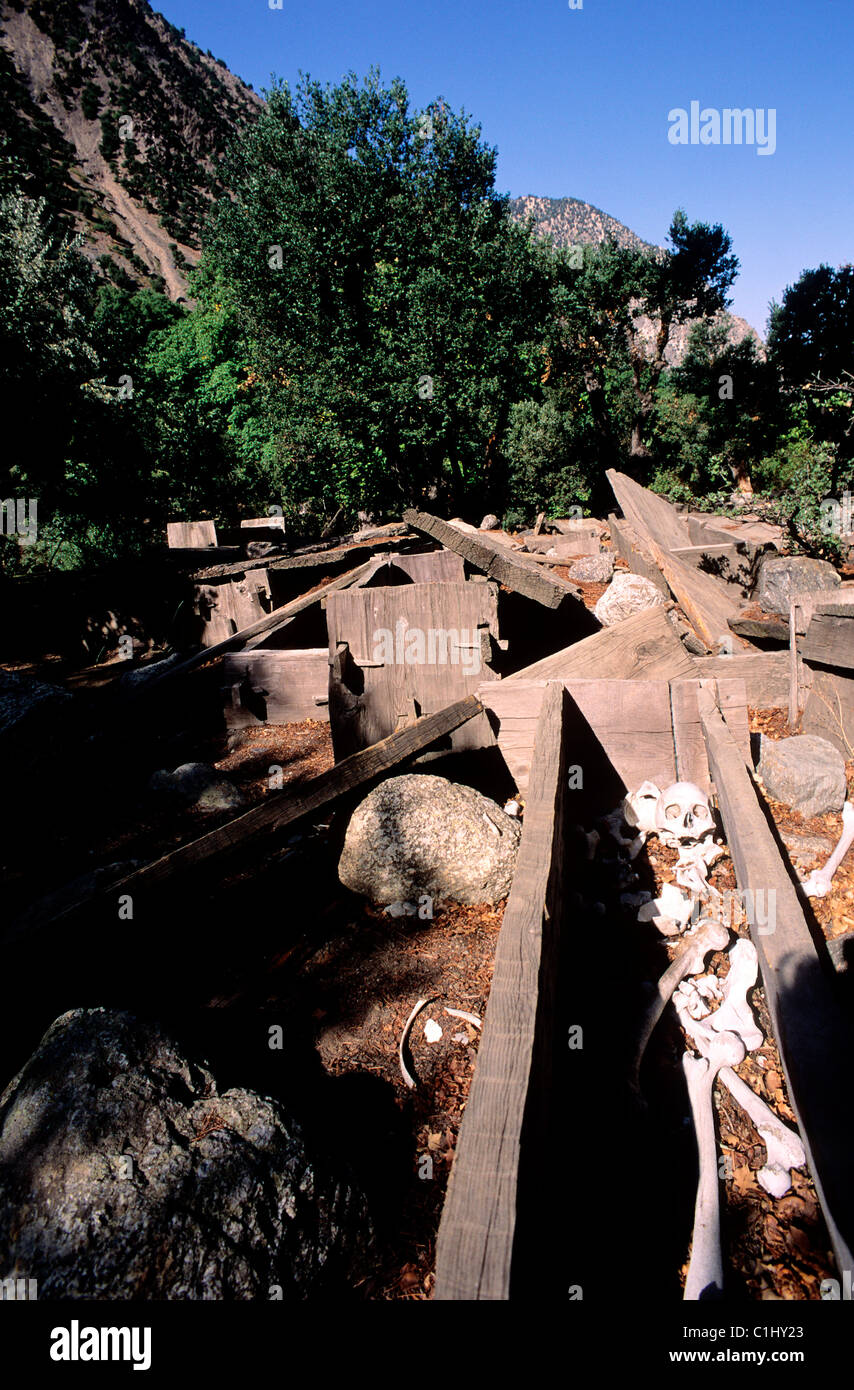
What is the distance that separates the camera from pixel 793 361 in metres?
24.5

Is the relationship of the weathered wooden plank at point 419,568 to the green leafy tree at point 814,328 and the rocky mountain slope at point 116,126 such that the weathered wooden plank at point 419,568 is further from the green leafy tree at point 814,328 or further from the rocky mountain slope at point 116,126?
the rocky mountain slope at point 116,126

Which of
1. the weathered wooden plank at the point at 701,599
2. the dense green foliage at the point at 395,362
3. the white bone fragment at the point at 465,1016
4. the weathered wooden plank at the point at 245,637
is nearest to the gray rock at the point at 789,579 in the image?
the weathered wooden plank at the point at 701,599

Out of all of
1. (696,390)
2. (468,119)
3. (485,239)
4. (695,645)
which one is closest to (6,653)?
(695,645)

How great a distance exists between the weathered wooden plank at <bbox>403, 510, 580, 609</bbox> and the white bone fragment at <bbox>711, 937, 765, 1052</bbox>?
3.00 meters

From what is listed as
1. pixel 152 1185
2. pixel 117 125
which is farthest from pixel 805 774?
pixel 117 125

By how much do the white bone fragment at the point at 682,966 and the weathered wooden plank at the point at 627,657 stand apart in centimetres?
185

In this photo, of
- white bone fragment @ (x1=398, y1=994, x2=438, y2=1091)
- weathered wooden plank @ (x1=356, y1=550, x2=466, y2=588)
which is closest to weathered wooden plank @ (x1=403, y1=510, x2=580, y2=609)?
weathered wooden plank @ (x1=356, y1=550, x2=466, y2=588)

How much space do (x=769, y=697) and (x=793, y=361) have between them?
26.8m

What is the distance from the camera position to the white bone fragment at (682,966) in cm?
233

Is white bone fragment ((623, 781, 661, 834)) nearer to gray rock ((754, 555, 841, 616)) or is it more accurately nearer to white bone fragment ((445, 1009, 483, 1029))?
white bone fragment ((445, 1009, 483, 1029))

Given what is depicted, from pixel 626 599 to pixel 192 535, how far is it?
8.57 metres

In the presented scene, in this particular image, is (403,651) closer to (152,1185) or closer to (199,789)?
(199,789)

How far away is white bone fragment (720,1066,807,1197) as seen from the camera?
6.15 ft

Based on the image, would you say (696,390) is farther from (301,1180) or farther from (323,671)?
(301,1180)
